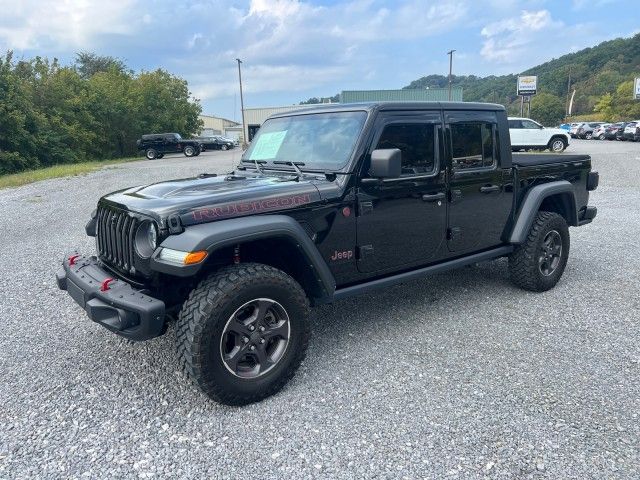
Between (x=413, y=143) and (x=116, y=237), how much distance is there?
2.29 metres

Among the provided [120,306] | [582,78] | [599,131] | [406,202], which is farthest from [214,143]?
[582,78]

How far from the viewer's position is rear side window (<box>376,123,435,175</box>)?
3679mm

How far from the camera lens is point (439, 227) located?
158 inches

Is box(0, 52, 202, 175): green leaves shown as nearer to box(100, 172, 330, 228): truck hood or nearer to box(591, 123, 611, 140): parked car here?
box(100, 172, 330, 228): truck hood

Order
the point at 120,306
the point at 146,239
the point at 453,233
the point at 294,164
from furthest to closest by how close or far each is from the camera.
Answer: the point at 453,233 → the point at 294,164 → the point at 146,239 → the point at 120,306

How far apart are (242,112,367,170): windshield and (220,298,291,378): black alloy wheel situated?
1.17 m

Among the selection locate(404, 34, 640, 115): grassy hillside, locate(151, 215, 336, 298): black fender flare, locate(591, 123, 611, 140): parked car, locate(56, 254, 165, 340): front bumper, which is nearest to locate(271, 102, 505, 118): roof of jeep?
locate(151, 215, 336, 298): black fender flare

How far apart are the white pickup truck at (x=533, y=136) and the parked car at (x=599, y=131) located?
1851 cm

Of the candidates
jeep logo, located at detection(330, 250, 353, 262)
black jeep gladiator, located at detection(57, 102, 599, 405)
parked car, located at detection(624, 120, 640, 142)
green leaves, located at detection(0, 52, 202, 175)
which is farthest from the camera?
parked car, located at detection(624, 120, 640, 142)

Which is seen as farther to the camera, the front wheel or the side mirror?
the front wheel

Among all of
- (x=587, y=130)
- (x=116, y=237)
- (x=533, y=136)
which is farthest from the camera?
(x=587, y=130)

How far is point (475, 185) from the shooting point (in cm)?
421

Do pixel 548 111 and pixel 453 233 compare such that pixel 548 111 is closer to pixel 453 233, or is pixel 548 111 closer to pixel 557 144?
pixel 557 144

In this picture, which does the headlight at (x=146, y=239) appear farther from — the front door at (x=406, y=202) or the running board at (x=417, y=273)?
the front door at (x=406, y=202)
